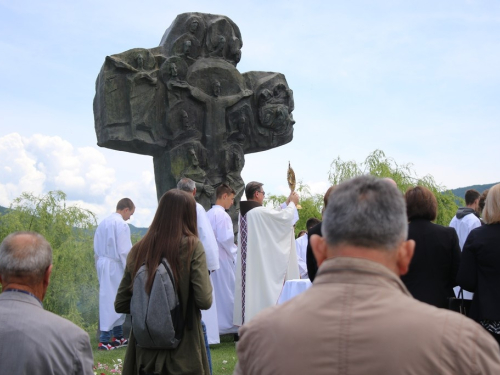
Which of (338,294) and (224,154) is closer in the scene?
(338,294)

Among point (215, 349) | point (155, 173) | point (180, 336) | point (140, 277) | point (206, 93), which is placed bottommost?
point (215, 349)

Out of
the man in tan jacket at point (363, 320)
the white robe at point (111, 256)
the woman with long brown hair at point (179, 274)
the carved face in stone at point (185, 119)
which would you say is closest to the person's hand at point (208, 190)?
the carved face in stone at point (185, 119)

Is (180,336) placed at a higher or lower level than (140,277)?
lower

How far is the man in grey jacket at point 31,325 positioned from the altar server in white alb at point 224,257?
663 centimetres

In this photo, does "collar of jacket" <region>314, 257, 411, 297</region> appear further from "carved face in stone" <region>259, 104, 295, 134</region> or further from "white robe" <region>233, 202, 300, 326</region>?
"carved face in stone" <region>259, 104, 295, 134</region>

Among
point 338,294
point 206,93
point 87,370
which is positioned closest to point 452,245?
point 87,370

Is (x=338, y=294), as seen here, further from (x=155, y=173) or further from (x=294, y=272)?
(x=155, y=173)

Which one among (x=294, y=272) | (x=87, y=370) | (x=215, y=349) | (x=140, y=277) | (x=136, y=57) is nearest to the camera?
(x=87, y=370)

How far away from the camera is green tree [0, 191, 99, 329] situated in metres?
15.1

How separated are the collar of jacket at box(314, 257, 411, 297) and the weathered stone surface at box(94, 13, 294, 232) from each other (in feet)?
29.7

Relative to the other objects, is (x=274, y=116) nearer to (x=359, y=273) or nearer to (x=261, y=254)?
(x=261, y=254)

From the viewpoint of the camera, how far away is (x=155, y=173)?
11.6 meters

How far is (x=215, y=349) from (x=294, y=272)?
61.1 inches

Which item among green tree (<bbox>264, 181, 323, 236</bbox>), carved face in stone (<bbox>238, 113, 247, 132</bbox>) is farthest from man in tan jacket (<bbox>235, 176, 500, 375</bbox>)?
green tree (<bbox>264, 181, 323, 236</bbox>)
